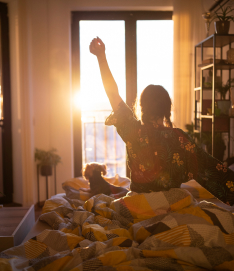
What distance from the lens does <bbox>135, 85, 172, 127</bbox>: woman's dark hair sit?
1.29 m

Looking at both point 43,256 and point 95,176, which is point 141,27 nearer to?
point 95,176

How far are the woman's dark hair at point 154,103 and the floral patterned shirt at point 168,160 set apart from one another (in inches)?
2.3

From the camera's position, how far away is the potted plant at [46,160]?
10.6 ft

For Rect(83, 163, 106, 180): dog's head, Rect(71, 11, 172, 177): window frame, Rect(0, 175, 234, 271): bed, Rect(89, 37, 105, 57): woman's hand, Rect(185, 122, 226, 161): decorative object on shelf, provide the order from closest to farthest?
Rect(0, 175, 234, 271): bed → Rect(89, 37, 105, 57): woman's hand → Rect(83, 163, 106, 180): dog's head → Rect(185, 122, 226, 161): decorative object on shelf → Rect(71, 11, 172, 177): window frame

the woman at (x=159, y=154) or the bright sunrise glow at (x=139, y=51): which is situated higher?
the bright sunrise glow at (x=139, y=51)

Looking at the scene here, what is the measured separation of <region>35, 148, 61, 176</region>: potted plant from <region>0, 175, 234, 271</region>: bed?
184 cm

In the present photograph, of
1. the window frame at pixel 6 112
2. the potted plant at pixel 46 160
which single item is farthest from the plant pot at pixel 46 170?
the window frame at pixel 6 112

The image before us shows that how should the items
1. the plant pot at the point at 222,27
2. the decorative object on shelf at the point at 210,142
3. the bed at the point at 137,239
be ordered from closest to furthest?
the bed at the point at 137,239, the plant pot at the point at 222,27, the decorative object on shelf at the point at 210,142

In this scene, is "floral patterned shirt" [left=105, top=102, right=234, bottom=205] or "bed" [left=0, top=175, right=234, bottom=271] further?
"floral patterned shirt" [left=105, top=102, right=234, bottom=205]

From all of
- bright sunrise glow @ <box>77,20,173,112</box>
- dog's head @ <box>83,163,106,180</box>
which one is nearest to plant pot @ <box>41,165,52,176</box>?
bright sunrise glow @ <box>77,20,173,112</box>

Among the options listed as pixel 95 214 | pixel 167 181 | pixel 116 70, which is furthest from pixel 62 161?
pixel 167 181

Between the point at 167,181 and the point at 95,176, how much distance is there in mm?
796

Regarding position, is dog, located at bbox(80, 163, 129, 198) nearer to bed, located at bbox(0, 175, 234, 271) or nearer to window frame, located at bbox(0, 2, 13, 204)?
bed, located at bbox(0, 175, 234, 271)

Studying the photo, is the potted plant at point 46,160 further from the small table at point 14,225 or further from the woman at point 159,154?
the woman at point 159,154
